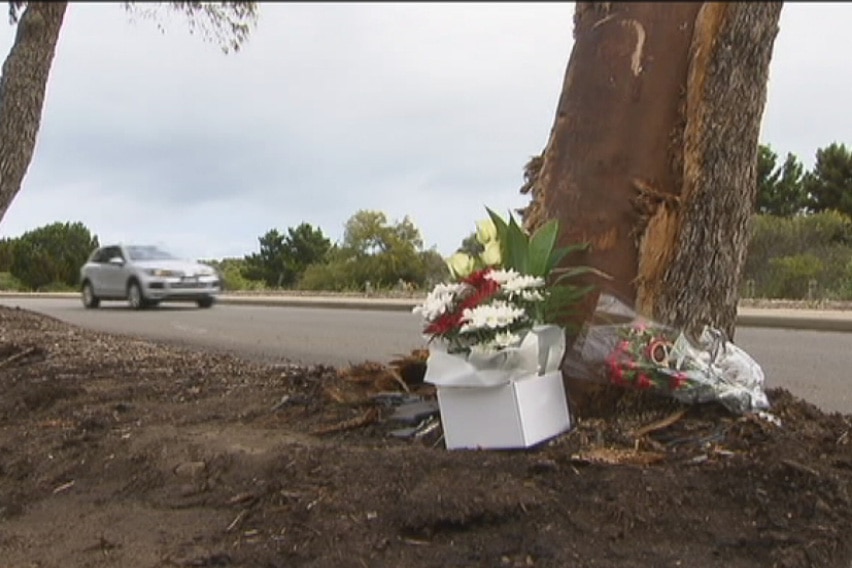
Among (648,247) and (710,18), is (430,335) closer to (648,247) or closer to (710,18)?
(648,247)

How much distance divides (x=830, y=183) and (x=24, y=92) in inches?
782

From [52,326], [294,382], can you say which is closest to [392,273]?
[52,326]

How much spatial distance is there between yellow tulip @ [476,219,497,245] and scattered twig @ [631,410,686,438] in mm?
911

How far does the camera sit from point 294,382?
17.6 feet

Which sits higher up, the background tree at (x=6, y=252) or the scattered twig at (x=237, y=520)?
the background tree at (x=6, y=252)

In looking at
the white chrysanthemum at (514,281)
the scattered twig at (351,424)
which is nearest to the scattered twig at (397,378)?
the scattered twig at (351,424)

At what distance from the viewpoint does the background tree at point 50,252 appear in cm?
813

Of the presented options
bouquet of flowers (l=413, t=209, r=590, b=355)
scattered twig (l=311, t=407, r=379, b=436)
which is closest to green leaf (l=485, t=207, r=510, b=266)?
bouquet of flowers (l=413, t=209, r=590, b=355)

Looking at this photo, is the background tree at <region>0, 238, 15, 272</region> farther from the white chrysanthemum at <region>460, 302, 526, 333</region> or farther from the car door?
the white chrysanthemum at <region>460, 302, 526, 333</region>

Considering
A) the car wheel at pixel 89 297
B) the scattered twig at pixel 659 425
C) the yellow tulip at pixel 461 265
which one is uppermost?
the yellow tulip at pixel 461 265

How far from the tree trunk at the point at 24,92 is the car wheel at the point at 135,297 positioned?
8733mm

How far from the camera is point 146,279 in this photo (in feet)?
52.2

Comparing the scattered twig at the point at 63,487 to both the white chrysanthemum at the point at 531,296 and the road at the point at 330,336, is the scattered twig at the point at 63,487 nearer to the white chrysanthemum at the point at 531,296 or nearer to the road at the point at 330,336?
the white chrysanthemum at the point at 531,296

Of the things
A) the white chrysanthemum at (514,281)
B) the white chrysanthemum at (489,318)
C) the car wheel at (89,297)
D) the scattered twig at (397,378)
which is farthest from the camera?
the car wheel at (89,297)
